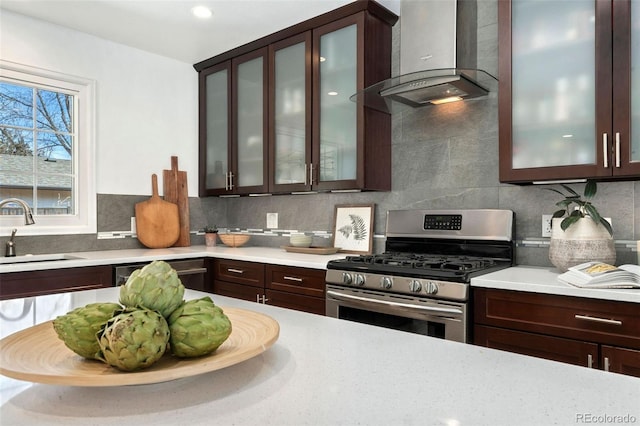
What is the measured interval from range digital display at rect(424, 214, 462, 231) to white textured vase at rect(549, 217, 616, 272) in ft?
2.09

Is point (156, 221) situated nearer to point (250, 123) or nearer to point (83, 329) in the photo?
point (250, 123)

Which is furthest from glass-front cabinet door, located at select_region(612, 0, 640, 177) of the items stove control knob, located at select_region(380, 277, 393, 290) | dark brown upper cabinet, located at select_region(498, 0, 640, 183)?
stove control knob, located at select_region(380, 277, 393, 290)

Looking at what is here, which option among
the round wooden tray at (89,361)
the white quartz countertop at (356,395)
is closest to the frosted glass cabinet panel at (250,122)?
the round wooden tray at (89,361)

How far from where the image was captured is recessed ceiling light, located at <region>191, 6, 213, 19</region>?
2.86 metres

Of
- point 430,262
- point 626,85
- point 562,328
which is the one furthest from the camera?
point 430,262

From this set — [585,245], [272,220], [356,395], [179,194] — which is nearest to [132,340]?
[356,395]

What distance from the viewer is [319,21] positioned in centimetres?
300

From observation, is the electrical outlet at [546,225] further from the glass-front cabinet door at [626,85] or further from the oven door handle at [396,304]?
the oven door handle at [396,304]

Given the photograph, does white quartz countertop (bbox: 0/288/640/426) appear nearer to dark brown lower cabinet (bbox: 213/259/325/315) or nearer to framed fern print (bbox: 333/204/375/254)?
dark brown lower cabinet (bbox: 213/259/325/315)

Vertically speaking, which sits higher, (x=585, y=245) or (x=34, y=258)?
(x=585, y=245)

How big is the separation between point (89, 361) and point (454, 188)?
2.36 m

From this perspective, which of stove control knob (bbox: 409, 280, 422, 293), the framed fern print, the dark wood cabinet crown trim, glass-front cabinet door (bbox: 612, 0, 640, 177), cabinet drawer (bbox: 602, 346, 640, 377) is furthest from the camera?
the framed fern print

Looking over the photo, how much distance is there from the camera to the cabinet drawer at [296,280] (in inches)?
102

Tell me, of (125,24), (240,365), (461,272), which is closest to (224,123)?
(125,24)
